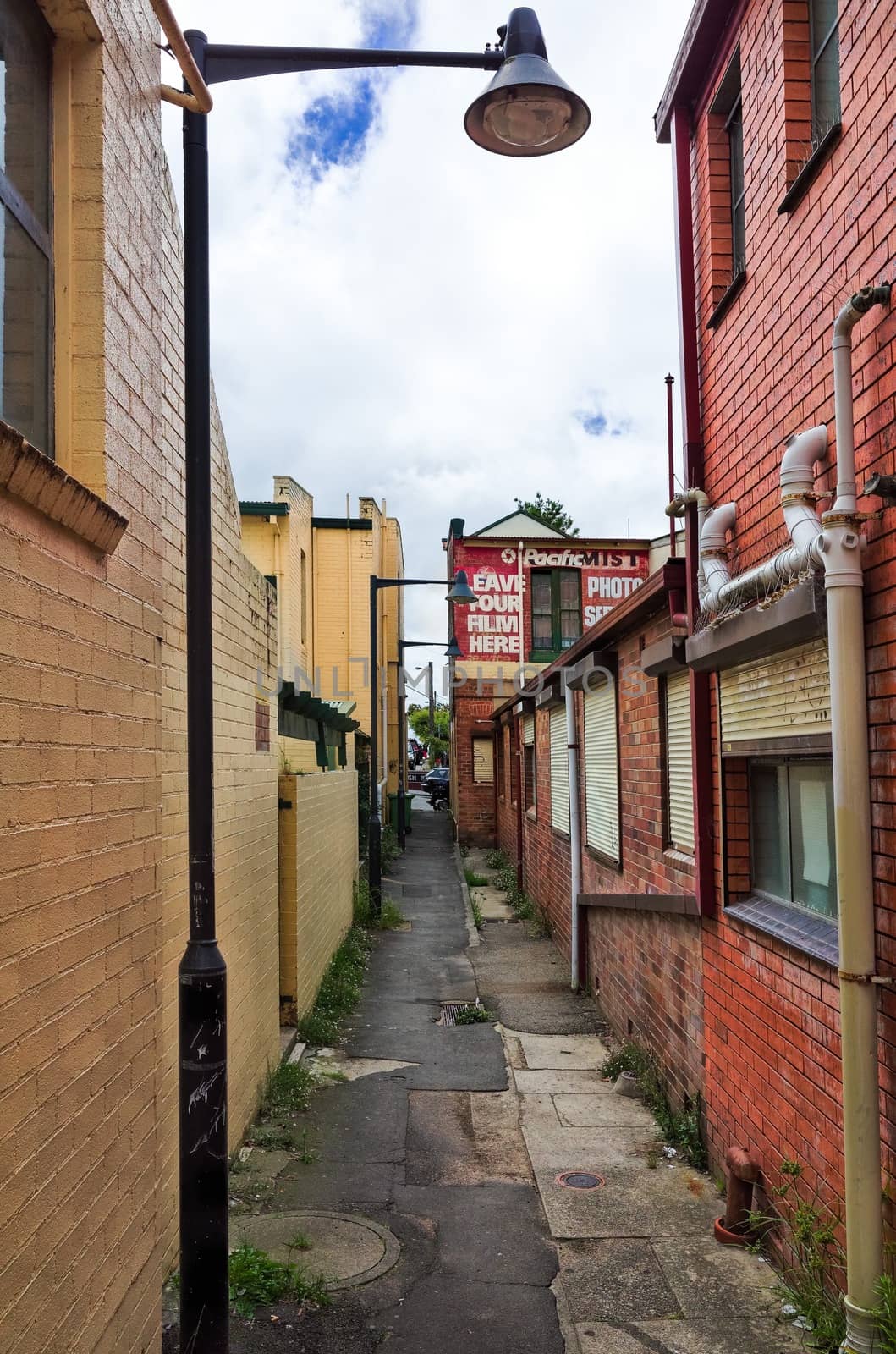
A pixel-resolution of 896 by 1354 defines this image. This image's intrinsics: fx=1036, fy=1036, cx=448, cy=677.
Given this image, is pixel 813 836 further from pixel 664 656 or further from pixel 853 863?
pixel 664 656

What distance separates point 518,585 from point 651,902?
19.8 m

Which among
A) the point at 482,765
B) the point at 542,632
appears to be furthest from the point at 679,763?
the point at 542,632

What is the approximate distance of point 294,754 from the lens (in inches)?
442

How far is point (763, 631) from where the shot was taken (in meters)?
4.37

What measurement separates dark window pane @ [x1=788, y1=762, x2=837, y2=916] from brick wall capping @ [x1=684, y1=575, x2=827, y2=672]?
0.58m

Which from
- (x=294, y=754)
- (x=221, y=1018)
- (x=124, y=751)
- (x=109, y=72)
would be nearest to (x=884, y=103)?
(x=109, y=72)

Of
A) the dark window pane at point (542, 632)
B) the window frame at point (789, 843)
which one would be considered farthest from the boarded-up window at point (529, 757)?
the window frame at point (789, 843)

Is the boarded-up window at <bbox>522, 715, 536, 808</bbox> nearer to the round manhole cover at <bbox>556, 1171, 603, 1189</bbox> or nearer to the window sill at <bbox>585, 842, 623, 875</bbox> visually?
the window sill at <bbox>585, 842, 623, 875</bbox>

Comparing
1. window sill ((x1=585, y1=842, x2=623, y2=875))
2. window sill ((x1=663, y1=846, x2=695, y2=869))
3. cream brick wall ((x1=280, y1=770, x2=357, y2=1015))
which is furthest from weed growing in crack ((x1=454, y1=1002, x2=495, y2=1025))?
window sill ((x1=663, y1=846, x2=695, y2=869))

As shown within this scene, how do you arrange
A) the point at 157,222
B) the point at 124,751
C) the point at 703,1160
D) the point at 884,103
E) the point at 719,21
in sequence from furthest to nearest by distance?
the point at 703,1160 → the point at 719,21 → the point at 157,222 → the point at 884,103 → the point at 124,751

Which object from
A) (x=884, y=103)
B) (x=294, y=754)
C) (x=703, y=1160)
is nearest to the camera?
(x=884, y=103)

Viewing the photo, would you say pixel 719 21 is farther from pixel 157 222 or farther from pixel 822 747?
pixel 822 747

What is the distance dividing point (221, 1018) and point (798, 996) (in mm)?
2436

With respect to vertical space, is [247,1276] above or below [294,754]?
below
